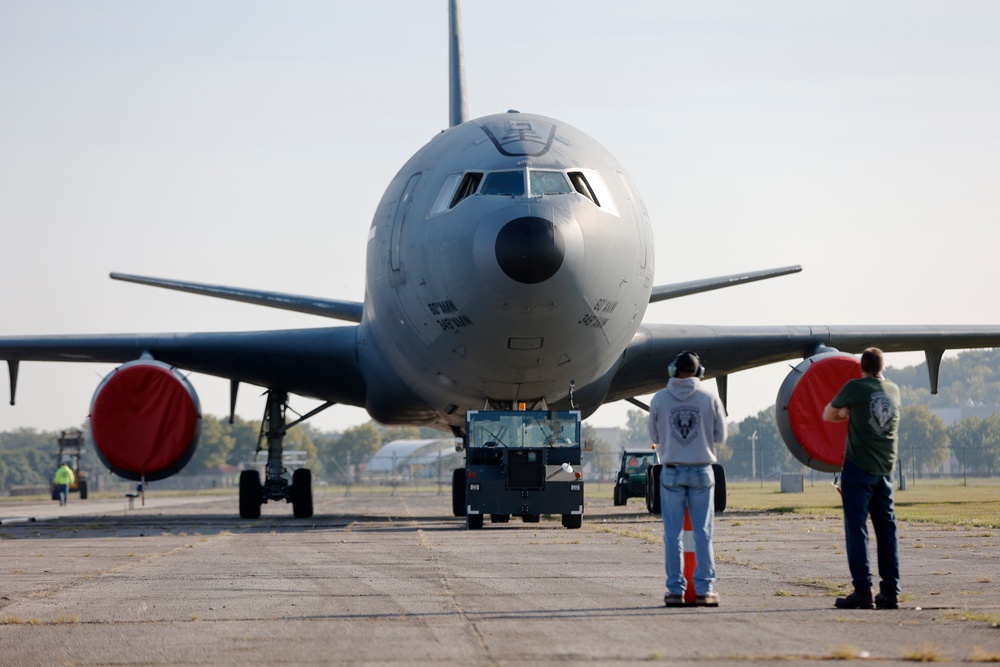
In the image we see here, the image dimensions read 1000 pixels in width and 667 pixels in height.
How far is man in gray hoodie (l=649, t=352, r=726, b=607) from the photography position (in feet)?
29.4

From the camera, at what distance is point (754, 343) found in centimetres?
2241

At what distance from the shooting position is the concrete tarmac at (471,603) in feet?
21.6

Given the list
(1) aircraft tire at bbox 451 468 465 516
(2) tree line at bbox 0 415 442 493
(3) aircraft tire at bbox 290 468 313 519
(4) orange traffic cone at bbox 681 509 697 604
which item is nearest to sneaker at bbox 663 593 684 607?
(4) orange traffic cone at bbox 681 509 697 604

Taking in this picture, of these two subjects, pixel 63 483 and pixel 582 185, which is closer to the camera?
pixel 582 185

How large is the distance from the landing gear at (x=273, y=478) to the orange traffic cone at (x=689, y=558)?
14951mm

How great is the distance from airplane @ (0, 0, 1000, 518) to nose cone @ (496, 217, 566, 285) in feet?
0.06

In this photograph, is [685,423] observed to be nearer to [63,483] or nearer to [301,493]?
[301,493]

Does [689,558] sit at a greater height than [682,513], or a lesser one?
lesser

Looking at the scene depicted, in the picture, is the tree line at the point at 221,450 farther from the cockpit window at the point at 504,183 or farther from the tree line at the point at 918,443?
the cockpit window at the point at 504,183

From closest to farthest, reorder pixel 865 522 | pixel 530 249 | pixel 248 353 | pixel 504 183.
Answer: pixel 865 522, pixel 530 249, pixel 504 183, pixel 248 353

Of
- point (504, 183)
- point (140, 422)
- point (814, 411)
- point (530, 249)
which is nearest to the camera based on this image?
point (530, 249)

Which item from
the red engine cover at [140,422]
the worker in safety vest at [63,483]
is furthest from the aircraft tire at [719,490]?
the worker in safety vest at [63,483]

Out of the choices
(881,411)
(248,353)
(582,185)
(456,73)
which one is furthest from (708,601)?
(456,73)

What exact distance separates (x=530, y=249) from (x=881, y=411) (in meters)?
5.61
